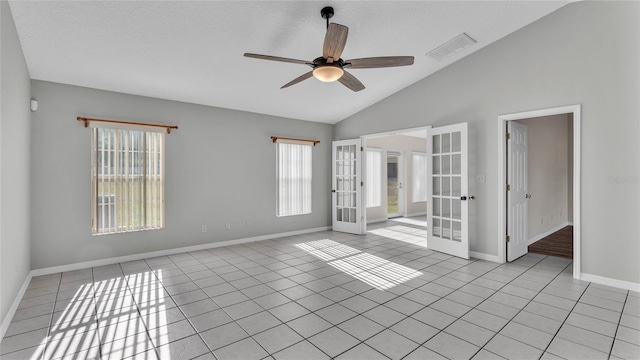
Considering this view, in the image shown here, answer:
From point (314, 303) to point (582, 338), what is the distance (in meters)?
2.19

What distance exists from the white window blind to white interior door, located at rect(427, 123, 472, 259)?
161 inches

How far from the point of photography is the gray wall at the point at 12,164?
2.43 metres

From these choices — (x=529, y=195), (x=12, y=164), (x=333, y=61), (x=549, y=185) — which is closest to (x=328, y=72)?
(x=333, y=61)

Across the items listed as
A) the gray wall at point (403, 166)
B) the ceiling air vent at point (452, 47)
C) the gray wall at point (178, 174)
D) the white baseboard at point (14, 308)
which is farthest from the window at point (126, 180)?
the gray wall at point (403, 166)

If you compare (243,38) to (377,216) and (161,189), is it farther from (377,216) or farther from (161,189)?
(377,216)

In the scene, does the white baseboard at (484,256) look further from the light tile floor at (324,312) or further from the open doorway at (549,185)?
the open doorway at (549,185)

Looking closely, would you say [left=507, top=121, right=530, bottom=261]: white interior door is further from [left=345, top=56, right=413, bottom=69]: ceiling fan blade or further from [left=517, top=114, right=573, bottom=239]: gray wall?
[left=345, top=56, right=413, bottom=69]: ceiling fan blade

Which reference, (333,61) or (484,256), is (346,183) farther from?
(333,61)

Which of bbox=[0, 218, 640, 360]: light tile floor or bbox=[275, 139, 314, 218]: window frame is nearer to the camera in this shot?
bbox=[0, 218, 640, 360]: light tile floor

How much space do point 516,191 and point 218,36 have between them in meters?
4.64

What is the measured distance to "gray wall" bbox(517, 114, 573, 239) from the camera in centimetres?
525

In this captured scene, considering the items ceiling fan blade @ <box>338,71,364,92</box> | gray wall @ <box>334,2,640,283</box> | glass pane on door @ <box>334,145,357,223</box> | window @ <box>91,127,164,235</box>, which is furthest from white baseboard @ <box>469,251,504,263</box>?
window @ <box>91,127,164,235</box>

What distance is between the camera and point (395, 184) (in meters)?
9.06

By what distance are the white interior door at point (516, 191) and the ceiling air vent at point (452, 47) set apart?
130cm
